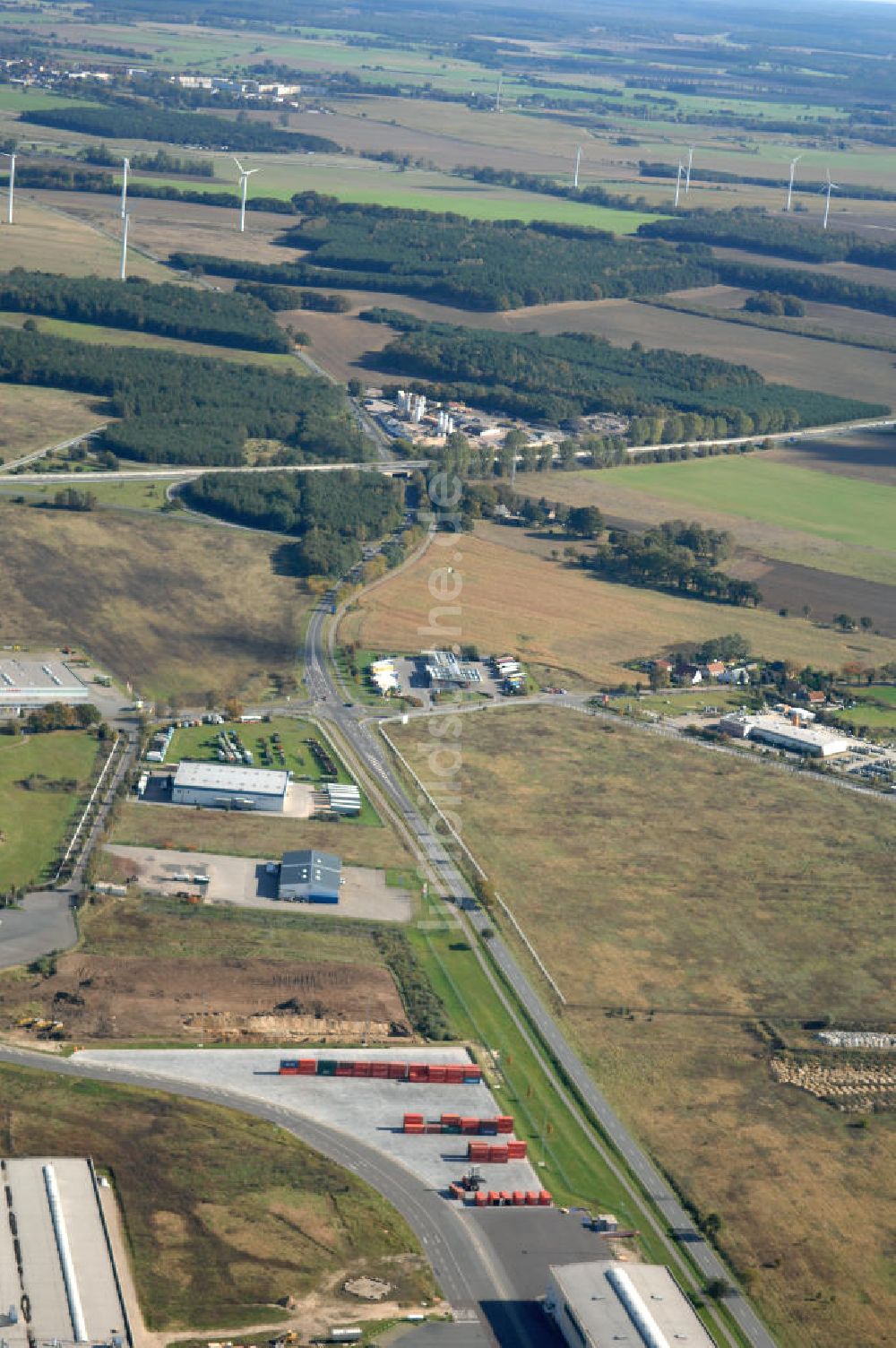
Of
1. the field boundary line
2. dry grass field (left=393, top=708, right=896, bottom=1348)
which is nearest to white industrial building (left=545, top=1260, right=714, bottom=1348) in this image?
dry grass field (left=393, top=708, right=896, bottom=1348)

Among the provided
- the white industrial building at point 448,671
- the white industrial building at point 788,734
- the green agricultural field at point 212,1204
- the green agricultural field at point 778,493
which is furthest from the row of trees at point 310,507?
the green agricultural field at point 212,1204

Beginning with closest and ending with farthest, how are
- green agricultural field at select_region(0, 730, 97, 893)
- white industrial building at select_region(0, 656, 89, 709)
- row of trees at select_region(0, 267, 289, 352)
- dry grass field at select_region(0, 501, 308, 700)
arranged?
green agricultural field at select_region(0, 730, 97, 893), white industrial building at select_region(0, 656, 89, 709), dry grass field at select_region(0, 501, 308, 700), row of trees at select_region(0, 267, 289, 352)

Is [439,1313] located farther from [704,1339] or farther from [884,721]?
[884,721]

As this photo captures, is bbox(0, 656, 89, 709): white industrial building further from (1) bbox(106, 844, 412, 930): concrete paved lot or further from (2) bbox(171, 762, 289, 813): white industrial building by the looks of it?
(1) bbox(106, 844, 412, 930): concrete paved lot

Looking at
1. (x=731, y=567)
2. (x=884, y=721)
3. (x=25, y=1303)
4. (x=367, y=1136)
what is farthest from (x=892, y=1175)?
(x=731, y=567)

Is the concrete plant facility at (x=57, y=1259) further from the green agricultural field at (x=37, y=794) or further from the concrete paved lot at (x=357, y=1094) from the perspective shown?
the green agricultural field at (x=37, y=794)

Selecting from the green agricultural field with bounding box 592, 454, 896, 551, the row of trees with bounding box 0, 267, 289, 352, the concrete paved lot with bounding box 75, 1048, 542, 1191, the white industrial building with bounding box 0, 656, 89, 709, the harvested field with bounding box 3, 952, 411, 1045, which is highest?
the row of trees with bounding box 0, 267, 289, 352

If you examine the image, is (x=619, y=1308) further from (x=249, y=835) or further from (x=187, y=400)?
(x=187, y=400)
